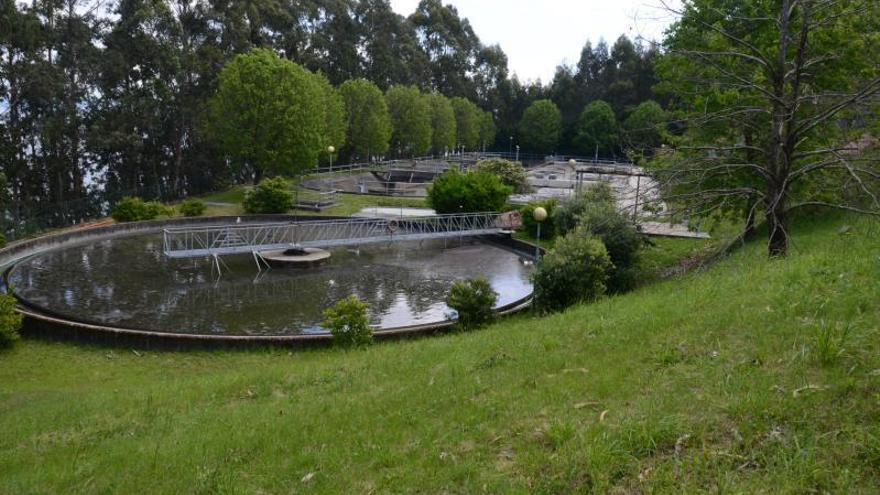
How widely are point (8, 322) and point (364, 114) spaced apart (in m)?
37.3

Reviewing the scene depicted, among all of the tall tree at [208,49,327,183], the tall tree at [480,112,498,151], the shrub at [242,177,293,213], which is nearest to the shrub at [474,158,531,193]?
the tall tree at [208,49,327,183]

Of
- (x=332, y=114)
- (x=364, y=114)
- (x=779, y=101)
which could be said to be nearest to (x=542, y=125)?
(x=364, y=114)

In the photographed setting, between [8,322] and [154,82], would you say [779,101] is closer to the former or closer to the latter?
[8,322]

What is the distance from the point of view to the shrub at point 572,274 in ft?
40.9

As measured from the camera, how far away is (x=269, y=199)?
29062mm

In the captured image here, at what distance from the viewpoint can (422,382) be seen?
670 centimetres

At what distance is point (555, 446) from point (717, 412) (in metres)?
1.15

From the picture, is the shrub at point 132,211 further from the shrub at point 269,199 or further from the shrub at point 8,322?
the shrub at point 8,322

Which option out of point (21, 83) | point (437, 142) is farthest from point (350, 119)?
point (21, 83)

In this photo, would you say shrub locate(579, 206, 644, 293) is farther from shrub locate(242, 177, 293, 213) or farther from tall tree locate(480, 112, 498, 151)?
tall tree locate(480, 112, 498, 151)

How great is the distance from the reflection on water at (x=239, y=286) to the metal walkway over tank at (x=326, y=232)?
0.68m

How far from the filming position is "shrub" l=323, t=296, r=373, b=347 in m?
11.3

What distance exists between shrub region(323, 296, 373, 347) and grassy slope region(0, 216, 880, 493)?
2303 millimetres

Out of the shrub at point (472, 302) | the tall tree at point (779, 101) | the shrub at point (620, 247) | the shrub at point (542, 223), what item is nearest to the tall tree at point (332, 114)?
the shrub at point (542, 223)
